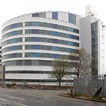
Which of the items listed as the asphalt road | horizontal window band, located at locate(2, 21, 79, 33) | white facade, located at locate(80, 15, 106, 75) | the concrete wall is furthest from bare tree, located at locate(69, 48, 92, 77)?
the concrete wall

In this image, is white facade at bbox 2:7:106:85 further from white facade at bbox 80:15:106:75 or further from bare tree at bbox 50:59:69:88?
bare tree at bbox 50:59:69:88

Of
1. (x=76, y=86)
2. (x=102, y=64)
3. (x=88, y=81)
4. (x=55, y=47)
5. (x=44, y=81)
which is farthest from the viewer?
(x=102, y=64)

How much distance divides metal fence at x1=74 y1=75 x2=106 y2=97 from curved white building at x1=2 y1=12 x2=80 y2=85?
1419 inches

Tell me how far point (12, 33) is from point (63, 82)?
29.3 meters

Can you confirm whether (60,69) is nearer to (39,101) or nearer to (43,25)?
(39,101)

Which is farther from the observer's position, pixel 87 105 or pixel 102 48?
pixel 102 48

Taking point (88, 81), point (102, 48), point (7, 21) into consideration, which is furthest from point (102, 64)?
point (88, 81)

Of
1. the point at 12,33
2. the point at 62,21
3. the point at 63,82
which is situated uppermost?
the point at 62,21

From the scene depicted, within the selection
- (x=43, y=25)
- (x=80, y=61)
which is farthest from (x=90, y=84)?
(x=43, y=25)

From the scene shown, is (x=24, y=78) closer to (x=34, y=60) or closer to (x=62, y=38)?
(x=34, y=60)

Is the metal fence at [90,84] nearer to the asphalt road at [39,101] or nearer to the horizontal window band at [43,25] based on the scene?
the asphalt road at [39,101]

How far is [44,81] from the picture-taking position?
2456 inches

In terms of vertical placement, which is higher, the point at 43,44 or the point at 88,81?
the point at 43,44

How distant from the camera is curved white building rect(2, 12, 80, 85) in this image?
6331 cm
